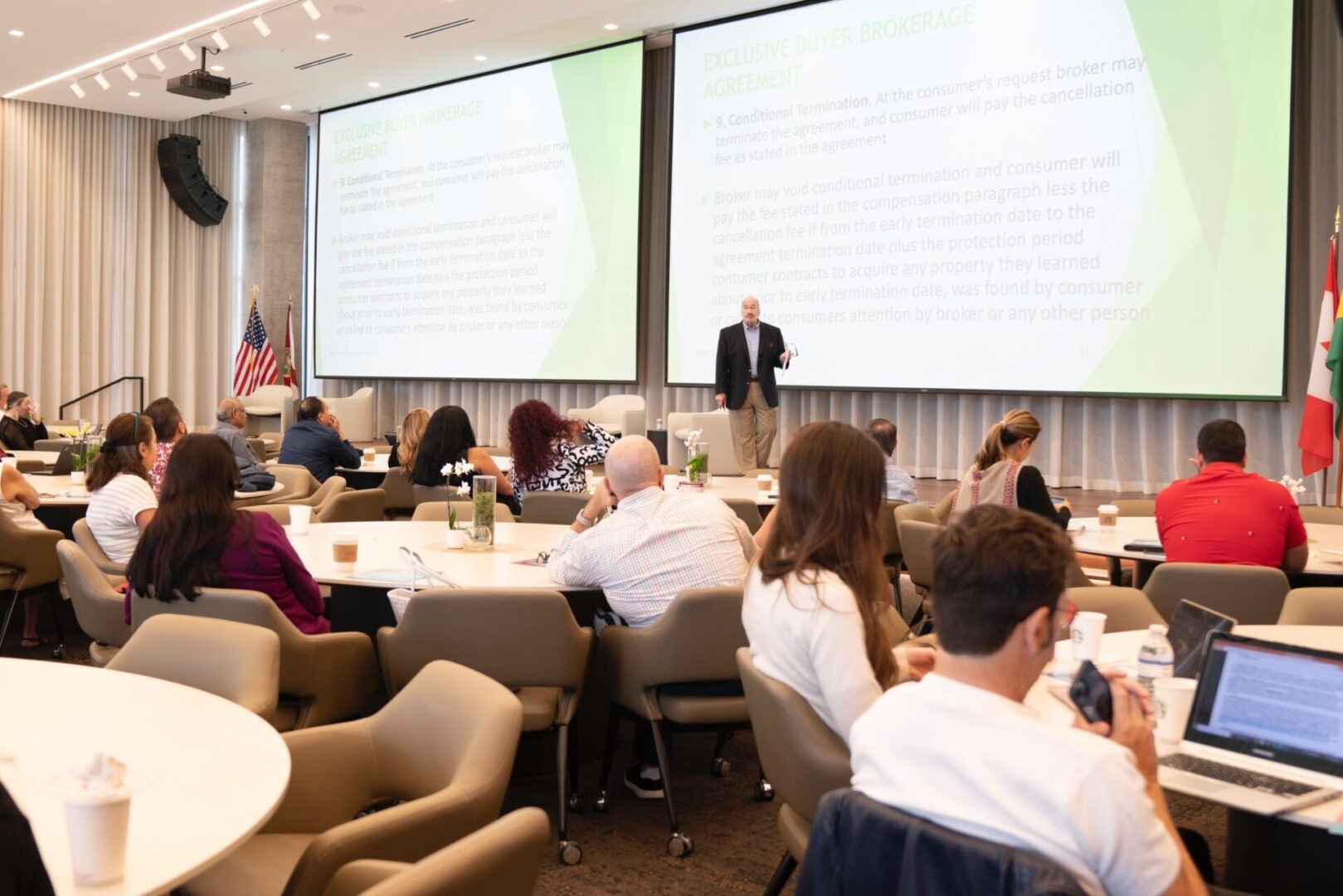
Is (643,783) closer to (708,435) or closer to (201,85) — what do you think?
(708,435)

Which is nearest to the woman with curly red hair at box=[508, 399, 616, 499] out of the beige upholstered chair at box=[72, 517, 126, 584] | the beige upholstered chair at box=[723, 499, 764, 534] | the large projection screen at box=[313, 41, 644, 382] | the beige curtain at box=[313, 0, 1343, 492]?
the beige upholstered chair at box=[723, 499, 764, 534]

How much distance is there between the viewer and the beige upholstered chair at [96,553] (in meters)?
4.52

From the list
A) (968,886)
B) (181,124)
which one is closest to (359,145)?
(181,124)

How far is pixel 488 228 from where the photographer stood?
44.9 feet

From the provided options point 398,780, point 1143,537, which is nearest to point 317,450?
point 1143,537

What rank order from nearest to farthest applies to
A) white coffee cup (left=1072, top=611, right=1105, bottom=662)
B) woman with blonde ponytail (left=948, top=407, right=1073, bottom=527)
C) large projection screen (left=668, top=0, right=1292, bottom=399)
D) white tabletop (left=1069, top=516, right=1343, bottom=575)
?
white coffee cup (left=1072, top=611, right=1105, bottom=662)
white tabletop (left=1069, top=516, right=1343, bottom=575)
woman with blonde ponytail (left=948, top=407, right=1073, bottom=527)
large projection screen (left=668, top=0, right=1292, bottom=399)

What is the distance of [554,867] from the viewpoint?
127 inches

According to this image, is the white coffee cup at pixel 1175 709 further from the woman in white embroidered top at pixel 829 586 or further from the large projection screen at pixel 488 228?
the large projection screen at pixel 488 228

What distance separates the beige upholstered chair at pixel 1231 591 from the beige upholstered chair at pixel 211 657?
2.68m

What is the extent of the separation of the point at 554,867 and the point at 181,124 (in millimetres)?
16078

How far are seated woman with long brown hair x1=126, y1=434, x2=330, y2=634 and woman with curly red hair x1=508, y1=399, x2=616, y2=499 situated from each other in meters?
2.46

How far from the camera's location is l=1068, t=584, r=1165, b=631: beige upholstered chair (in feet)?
11.2

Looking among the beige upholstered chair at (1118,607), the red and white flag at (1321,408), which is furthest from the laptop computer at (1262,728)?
the red and white flag at (1321,408)

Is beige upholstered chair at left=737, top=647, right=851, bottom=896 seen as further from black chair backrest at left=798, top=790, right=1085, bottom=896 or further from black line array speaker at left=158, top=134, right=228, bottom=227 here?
black line array speaker at left=158, top=134, right=228, bottom=227
